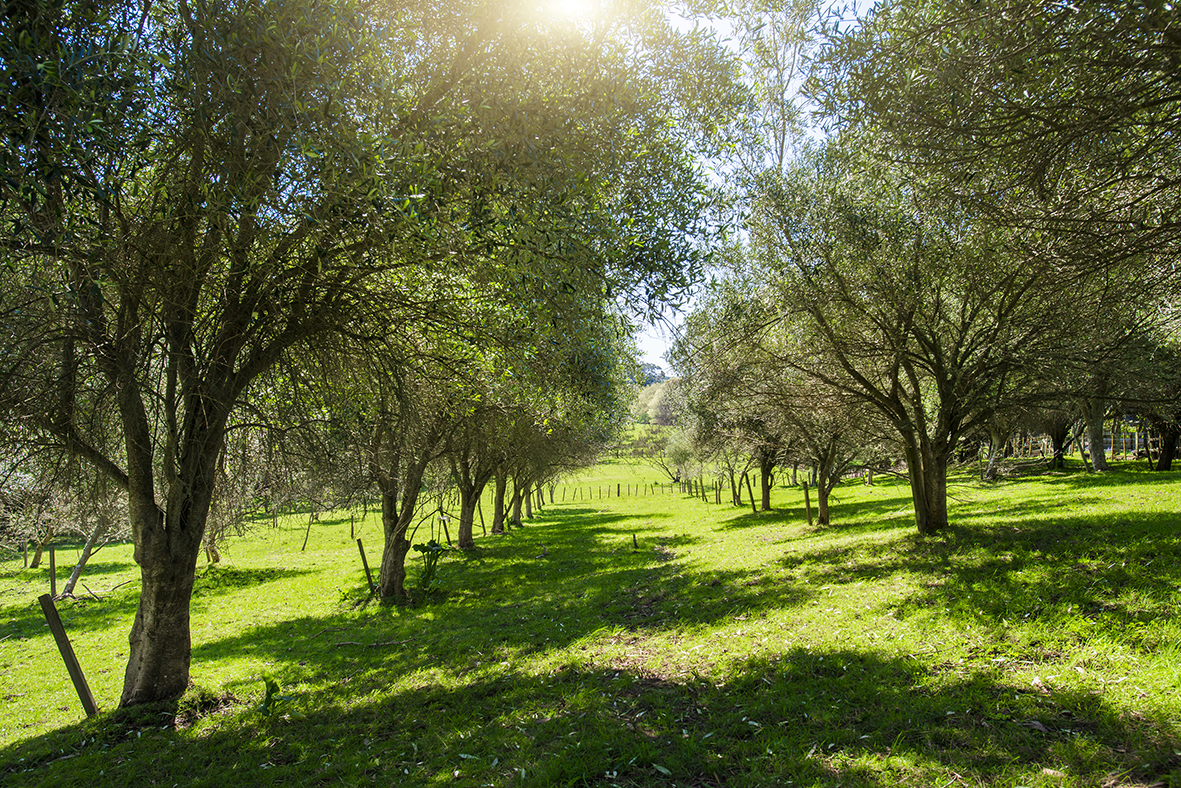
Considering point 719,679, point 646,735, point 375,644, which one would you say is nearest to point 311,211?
point 646,735

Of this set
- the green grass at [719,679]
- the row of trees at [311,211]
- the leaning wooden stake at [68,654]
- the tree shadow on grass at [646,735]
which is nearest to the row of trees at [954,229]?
the row of trees at [311,211]

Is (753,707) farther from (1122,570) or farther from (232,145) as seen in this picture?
(232,145)

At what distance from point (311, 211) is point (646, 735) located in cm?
662

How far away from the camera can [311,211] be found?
5348mm

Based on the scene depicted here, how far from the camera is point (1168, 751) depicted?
474 cm

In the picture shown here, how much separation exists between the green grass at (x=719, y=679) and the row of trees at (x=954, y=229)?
3.61m

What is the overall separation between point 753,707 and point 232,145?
27.6ft

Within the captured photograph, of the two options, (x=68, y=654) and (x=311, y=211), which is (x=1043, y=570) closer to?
(x=311, y=211)

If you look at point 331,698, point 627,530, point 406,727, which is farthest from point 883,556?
point 627,530

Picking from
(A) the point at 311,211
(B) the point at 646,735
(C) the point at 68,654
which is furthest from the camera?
(C) the point at 68,654

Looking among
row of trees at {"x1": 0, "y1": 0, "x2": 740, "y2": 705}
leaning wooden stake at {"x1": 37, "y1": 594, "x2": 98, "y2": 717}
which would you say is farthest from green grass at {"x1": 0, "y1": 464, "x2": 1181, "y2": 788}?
row of trees at {"x1": 0, "y1": 0, "x2": 740, "y2": 705}

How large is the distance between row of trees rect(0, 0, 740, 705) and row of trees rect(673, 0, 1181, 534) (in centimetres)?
246

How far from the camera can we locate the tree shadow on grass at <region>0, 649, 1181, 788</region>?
5.20 metres

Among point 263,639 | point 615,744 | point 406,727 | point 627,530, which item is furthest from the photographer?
point 627,530
